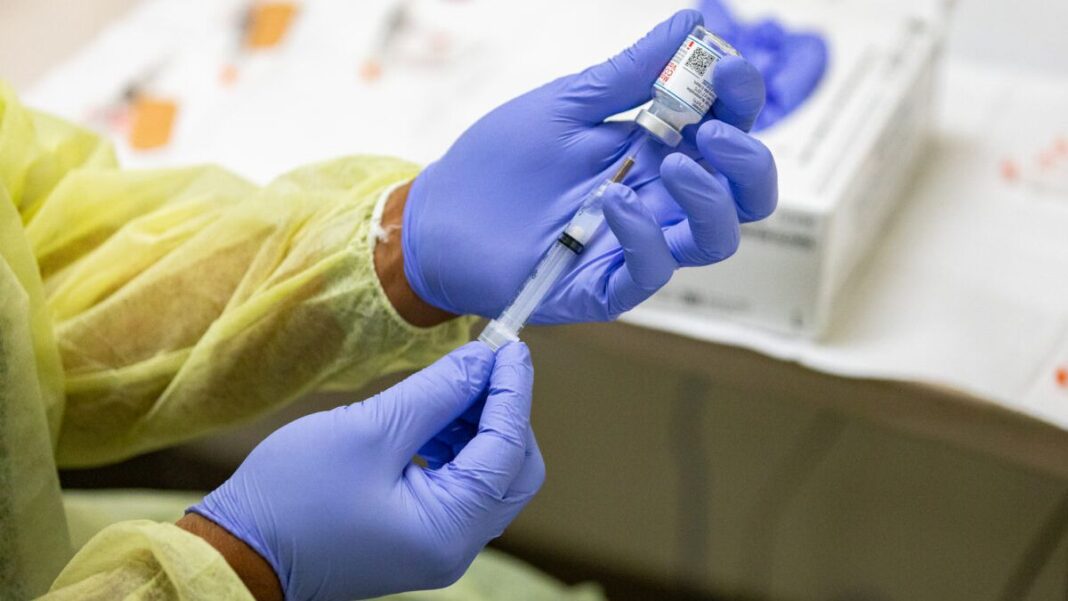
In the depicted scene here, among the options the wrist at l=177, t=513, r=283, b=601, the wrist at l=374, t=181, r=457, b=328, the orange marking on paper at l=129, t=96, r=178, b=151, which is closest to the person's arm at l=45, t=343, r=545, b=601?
the wrist at l=177, t=513, r=283, b=601

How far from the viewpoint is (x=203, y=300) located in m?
0.88

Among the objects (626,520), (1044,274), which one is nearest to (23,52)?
(626,520)

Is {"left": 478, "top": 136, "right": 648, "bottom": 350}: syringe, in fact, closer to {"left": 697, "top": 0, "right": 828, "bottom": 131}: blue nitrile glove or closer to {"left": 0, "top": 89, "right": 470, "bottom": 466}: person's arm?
{"left": 0, "top": 89, "right": 470, "bottom": 466}: person's arm

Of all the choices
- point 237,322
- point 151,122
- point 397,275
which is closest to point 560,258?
point 397,275

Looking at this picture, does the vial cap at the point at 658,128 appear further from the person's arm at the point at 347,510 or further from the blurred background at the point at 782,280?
the blurred background at the point at 782,280

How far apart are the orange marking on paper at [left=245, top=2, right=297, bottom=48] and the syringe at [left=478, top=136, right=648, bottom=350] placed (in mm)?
852

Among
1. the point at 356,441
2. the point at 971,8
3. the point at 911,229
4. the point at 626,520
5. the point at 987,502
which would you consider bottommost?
the point at 626,520

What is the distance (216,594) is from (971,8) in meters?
1.11

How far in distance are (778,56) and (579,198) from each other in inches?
18.1

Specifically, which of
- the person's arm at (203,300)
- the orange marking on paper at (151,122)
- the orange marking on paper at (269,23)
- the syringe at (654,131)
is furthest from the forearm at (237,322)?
the orange marking on paper at (269,23)

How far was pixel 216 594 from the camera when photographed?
66 cm

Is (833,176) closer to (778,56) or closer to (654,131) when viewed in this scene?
(778,56)

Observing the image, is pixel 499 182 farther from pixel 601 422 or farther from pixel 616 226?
pixel 601 422

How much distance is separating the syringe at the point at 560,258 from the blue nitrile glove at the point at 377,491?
0.06 metres
